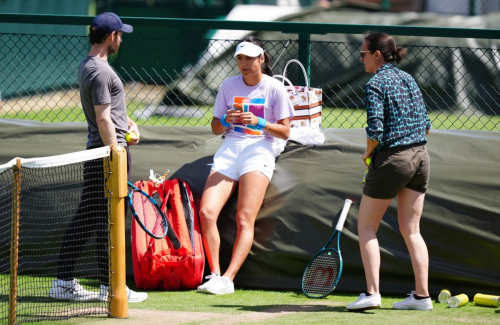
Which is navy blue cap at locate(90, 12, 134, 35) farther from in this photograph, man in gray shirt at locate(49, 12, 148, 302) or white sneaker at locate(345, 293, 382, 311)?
white sneaker at locate(345, 293, 382, 311)

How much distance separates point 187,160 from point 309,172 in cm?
100

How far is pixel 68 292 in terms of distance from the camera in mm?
4805

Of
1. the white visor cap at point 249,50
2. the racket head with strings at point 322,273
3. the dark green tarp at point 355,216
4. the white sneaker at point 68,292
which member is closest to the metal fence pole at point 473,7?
the dark green tarp at point 355,216

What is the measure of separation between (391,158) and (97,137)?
6.12 ft

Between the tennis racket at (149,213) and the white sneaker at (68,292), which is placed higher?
the tennis racket at (149,213)

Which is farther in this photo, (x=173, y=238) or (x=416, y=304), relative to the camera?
(x=173, y=238)

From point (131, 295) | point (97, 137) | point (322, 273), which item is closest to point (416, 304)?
point (322, 273)

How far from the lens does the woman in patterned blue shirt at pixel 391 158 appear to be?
4.41 metres

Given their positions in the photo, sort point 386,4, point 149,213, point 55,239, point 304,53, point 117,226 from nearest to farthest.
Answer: point 117,226 < point 149,213 < point 55,239 < point 304,53 < point 386,4

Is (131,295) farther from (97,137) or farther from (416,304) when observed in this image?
(416,304)

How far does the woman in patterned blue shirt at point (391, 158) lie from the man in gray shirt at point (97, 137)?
1.50 m

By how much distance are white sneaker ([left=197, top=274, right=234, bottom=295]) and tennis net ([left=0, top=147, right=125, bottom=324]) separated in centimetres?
68

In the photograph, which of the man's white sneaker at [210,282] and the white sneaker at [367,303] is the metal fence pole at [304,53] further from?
the white sneaker at [367,303]

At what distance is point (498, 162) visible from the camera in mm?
5414
